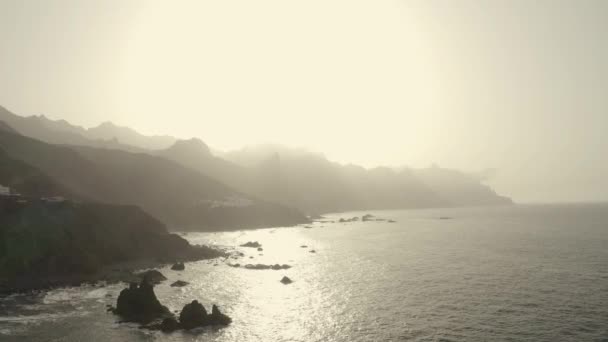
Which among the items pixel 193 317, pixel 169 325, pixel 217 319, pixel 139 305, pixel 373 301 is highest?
pixel 139 305

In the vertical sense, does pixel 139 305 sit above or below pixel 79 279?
above

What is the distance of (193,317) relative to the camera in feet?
154

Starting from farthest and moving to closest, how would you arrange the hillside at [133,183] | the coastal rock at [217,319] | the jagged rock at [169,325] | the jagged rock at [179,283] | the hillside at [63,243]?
the hillside at [133,183]
the jagged rock at [179,283]
the hillside at [63,243]
the coastal rock at [217,319]
the jagged rock at [169,325]

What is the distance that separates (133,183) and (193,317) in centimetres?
14853

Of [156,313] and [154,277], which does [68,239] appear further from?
[156,313]

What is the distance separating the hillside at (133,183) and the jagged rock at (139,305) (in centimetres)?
10583

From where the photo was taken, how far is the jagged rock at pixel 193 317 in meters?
46.2

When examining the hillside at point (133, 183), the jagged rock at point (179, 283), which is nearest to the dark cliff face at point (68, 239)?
the jagged rock at point (179, 283)

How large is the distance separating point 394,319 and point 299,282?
27385 millimetres

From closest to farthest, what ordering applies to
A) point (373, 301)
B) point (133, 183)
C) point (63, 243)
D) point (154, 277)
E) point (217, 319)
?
point (217, 319) → point (373, 301) → point (154, 277) → point (63, 243) → point (133, 183)

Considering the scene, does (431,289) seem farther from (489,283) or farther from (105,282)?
(105,282)

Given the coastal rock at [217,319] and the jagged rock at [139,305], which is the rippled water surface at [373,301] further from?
the jagged rock at [139,305]

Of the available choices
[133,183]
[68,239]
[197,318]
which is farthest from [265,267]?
[133,183]

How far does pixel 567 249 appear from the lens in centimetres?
10950
